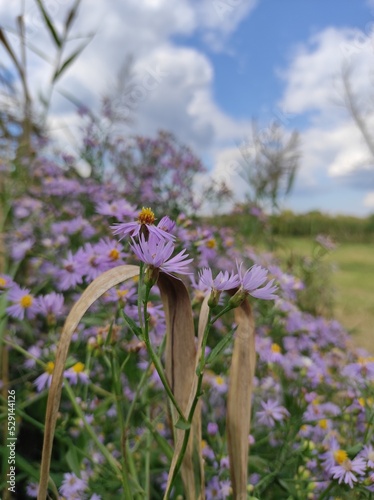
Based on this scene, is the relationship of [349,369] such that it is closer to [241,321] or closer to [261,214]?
[241,321]

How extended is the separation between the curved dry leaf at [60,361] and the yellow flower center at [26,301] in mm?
244

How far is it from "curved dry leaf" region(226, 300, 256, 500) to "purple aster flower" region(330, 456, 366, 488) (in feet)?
0.34

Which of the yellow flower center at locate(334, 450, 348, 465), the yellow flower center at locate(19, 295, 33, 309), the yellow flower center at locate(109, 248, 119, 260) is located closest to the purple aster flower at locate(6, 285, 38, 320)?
the yellow flower center at locate(19, 295, 33, 309)

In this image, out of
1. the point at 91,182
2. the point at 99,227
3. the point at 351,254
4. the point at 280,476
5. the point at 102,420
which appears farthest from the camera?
the point at 351,254

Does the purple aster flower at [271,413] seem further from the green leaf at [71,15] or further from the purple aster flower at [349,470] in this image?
the green leaf at [71,15]

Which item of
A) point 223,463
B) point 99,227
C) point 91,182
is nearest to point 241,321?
point 223,463

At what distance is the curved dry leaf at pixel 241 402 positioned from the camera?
0.38 meters

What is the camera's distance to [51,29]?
2.58 ft

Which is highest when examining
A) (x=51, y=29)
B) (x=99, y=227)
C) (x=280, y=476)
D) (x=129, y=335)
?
(x=51, y=29)

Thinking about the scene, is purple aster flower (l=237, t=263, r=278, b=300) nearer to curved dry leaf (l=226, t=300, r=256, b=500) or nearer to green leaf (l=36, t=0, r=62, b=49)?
curved dry leaf (l=226, t=300, r=256, b=500)

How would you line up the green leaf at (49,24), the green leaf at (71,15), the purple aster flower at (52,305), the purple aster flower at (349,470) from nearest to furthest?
the purple aster flower at (349,470), the purple aster flower at (52,305), the green leaf at (49,24), the green leaf at (71,15)

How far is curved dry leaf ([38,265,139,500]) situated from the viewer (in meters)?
0.33

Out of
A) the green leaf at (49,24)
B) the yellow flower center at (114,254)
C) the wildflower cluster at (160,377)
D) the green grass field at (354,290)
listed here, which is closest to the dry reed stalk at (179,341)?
the wildflower cluster at (160,377)

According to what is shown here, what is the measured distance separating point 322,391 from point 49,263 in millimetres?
503
